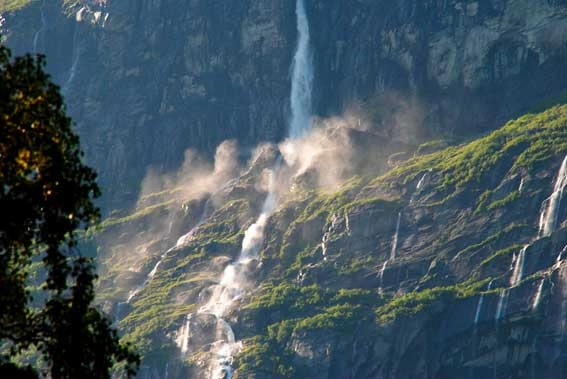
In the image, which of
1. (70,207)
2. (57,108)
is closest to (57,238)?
(70,207)

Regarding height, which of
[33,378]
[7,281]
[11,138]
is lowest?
[33,378]

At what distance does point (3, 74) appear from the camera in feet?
175

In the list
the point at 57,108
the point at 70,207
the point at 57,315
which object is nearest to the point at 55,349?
the point at 57,315

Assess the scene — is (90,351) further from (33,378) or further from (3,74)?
(3,74)

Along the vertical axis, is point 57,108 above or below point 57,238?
above

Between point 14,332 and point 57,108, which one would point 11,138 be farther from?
point 14,332

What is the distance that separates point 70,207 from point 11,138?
351 cm

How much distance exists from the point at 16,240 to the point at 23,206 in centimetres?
144

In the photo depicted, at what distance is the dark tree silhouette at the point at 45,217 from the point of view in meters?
53.3

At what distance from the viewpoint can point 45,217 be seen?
5425 cm

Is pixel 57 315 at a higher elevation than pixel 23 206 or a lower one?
lower

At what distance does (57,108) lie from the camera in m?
53.9

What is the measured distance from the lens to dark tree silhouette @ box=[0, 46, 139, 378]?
53.3 meters

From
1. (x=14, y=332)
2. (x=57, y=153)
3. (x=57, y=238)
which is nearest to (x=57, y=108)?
(x=57, y=153)
